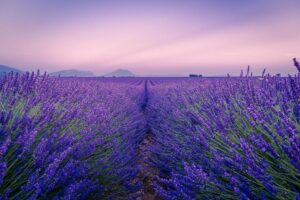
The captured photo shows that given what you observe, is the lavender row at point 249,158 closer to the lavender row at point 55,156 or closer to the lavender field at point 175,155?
the lavender field at point 175,155

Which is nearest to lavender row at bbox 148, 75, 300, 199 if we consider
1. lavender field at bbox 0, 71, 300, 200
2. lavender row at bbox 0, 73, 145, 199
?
lavender field at bbox 0, 71, 300, 200

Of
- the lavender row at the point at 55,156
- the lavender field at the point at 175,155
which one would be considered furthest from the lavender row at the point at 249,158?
the lavender row at the point at 55,156

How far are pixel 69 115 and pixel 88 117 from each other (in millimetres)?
236

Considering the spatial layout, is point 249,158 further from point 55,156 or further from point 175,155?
point 175,155

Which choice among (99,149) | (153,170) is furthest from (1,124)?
(153,170)

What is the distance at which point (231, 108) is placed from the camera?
253 centimetres

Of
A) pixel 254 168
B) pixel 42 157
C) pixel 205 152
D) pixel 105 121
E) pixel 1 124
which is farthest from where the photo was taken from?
pixel 105 121

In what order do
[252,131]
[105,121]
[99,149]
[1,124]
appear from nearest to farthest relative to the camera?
[1,124], [252,131], [99,149], [105,121]

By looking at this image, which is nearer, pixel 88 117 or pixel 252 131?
pixel 252 131

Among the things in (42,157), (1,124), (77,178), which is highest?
(1,124)

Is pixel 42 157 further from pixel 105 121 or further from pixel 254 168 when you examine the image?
pixel 105 121

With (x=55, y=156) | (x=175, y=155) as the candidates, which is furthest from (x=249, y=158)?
(x=175, y=155)

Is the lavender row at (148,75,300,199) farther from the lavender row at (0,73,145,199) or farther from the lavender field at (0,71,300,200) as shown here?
the lavender row at (0,73,145,199)

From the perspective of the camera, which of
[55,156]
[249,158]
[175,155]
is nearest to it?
[249,158]
